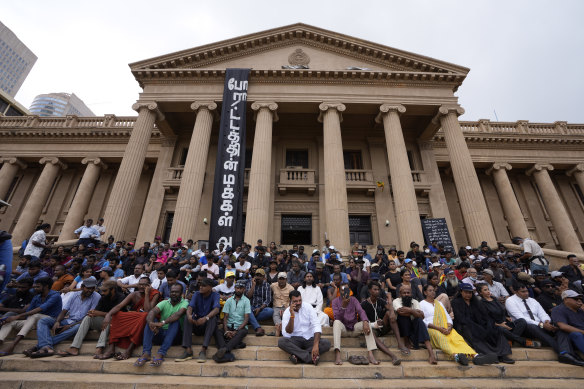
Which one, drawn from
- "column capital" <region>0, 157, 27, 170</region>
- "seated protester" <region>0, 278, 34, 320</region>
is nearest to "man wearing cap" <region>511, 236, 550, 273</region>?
"seated protester" <region>0, 278, 34, 320</region>

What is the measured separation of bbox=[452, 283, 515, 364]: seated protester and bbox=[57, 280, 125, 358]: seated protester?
21.5 ft

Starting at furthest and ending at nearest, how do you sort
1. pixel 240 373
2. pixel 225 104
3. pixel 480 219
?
pixel 225 104 → pixel 480 219 → pixel 240 373

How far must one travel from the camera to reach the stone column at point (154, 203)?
15.1m

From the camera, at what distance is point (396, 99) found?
1534 centimetres

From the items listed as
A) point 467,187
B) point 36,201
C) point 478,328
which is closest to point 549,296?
point 478,328

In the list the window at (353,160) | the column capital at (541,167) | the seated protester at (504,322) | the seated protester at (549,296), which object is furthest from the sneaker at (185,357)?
the column capital at (541,167)

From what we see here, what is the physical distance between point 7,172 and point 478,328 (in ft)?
92.8

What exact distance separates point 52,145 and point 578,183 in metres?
38.6

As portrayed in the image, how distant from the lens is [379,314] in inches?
213

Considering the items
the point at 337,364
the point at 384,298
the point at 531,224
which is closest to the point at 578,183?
the point at 531,224

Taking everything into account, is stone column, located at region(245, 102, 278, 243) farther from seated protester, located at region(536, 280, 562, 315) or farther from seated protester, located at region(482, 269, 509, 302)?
seated protester, located at region(536, 280, 562, 315)

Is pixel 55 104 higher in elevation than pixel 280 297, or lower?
higher

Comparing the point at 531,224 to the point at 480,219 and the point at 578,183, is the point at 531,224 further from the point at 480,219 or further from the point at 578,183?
the point at 480,219

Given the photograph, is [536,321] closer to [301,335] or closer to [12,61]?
[301,335]
